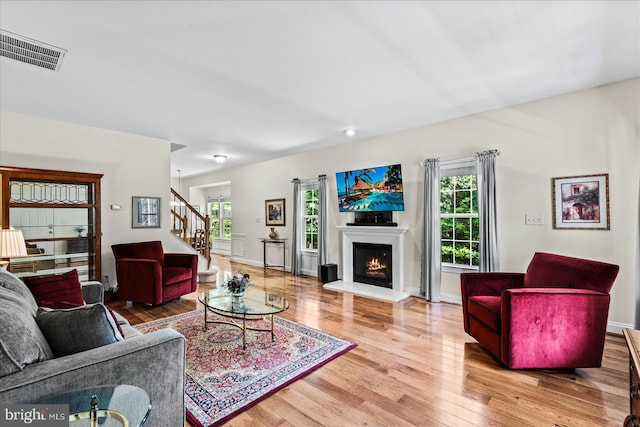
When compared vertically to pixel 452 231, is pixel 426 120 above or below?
above

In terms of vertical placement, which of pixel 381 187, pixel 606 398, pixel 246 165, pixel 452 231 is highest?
pixel 246 165

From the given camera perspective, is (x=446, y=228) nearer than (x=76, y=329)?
No

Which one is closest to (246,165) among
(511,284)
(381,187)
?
(381,187)

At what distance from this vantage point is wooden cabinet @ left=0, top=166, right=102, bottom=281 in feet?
12.7

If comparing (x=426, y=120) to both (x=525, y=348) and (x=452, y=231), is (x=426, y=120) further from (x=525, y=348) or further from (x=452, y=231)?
(x=525, y=348)

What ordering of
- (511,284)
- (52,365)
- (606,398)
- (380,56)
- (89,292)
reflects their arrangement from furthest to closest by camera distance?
(511,284) → (89,292) → (380,56) → (606,398) → (52,365)

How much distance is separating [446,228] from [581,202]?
161 cm

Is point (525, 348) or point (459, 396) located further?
point (525, 348)

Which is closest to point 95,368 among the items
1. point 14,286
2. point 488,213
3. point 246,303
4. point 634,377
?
point 14,286

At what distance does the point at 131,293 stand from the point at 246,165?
455 cm

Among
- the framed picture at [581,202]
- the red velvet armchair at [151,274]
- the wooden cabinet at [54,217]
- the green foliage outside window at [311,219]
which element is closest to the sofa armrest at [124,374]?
the red velvet armchair at [151,274]

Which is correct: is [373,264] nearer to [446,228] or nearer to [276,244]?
[446,228]

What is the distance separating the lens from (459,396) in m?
2.11

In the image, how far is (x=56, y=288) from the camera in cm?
237
